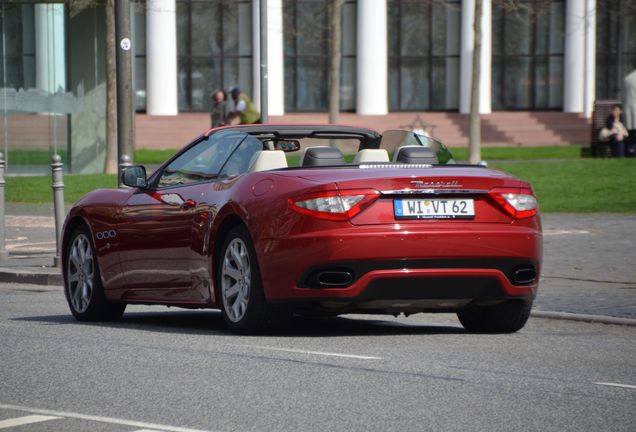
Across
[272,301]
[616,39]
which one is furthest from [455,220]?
[616,39]

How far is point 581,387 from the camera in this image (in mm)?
8086

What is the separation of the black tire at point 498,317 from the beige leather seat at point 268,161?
155cm

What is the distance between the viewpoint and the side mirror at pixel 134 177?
11484 millimetres

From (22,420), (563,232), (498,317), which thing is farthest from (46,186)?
(22,420)

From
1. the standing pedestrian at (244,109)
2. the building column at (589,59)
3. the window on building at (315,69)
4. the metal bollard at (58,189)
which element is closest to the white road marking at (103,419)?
the metal bollard at (58,189)

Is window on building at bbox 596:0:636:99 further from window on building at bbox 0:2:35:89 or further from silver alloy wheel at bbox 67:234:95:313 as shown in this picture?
silver alloy wheel at bbox 67:234:95:313

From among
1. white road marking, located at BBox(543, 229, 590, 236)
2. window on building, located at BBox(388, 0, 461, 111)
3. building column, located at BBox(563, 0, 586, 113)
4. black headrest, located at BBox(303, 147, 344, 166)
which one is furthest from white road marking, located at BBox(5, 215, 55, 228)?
building column, located at BBox(563, 0, 586, 113)

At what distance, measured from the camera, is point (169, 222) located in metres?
11.1

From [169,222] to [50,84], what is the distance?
25.0m

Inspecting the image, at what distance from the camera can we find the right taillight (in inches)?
395

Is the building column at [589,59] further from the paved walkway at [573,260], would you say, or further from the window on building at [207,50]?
the paved walkway at [573,260]

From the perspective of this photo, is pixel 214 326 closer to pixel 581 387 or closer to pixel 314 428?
pixel 581 387

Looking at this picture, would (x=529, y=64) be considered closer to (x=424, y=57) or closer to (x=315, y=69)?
(x=424, y=57)

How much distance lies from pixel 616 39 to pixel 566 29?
3.37 metres
